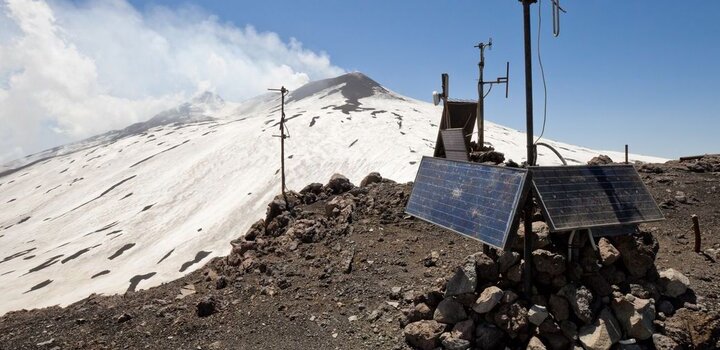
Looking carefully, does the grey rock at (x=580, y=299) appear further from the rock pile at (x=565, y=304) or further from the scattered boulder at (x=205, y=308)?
the scattered boulder at (x=205, y=308)

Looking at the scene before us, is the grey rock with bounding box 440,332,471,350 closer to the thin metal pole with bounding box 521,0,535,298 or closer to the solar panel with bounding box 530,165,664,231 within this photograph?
the thin metal pole with bounding box 521,0,535,298

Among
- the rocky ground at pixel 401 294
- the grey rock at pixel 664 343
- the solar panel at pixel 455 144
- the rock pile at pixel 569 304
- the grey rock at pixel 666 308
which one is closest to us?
the grey rock at pixel 664 343

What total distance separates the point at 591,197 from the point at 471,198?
2508mm

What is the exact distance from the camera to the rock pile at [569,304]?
310 inches

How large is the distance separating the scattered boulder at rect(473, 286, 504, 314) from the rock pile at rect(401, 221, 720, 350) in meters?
0.02

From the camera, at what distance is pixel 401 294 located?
11438 millimetres

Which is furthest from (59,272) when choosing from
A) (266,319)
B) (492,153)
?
(492,153)

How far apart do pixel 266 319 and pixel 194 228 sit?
98.7 feet

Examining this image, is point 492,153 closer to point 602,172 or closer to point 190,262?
point 602,172

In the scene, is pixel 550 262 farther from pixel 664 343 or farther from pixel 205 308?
pixel 205 308

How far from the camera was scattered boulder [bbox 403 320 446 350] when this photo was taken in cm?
886

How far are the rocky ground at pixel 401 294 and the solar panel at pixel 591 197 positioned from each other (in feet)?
2.51

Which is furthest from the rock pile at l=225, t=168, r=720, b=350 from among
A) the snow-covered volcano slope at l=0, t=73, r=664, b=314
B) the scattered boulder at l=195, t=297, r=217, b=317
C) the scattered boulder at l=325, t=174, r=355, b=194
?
the snow-covered volcano slope at l=0, t=73, r=664, b=314

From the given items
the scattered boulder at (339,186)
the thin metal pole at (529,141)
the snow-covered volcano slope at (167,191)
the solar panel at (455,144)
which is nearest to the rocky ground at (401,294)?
the thin metal pole at (529,141)
